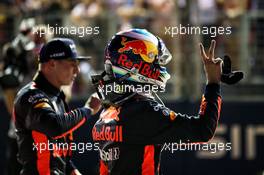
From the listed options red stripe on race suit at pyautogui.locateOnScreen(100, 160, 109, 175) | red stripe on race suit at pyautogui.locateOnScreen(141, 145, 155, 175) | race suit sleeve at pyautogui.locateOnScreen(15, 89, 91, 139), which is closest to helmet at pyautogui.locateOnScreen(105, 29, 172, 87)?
red stripe on race suit at pyautogui.locateOnScreen(141, 145, 155, 175)

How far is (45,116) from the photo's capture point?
4730 mm

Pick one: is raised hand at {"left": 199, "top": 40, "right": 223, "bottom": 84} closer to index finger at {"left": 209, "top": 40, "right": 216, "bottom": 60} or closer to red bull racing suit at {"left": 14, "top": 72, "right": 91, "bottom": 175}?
index finger at {"left": 209, "top": 40, "right": 216, "bottom": 60}

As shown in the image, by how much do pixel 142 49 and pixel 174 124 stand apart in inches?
19.4

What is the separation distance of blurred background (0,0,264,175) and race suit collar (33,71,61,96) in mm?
3827

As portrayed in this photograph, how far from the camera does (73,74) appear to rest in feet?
17.2

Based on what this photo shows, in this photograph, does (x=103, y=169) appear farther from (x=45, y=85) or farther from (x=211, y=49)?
(x=45, y=85)

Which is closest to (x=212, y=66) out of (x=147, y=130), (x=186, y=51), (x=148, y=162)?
(x=147, y=130)

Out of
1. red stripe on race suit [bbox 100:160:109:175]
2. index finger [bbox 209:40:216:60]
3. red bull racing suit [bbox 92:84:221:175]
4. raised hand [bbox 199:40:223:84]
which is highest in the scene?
index finger [bbox 209:40:216:60]

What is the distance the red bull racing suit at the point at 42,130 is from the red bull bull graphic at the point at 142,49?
100cm

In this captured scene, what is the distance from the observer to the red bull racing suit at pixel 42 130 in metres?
4.74

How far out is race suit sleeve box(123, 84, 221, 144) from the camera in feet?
12.3

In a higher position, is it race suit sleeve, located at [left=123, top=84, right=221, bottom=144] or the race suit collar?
the race suit collar

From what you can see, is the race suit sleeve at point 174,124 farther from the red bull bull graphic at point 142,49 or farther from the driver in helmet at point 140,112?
the red bull bull graphic at point 142,49

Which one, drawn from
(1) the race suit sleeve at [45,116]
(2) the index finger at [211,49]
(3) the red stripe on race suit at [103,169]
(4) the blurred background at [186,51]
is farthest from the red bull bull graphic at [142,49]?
(4) the blurred background at [186,51]
